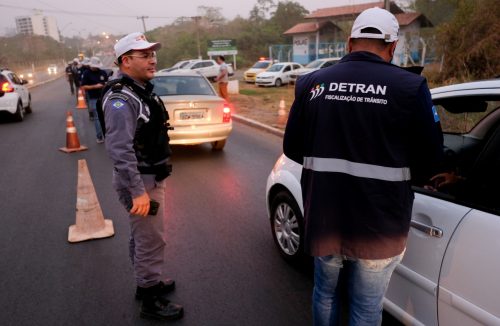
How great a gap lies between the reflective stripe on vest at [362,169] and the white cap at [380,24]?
0.56 m

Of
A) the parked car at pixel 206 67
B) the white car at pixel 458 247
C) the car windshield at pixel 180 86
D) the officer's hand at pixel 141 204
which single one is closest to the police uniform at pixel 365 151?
the white car at pixel 458 247

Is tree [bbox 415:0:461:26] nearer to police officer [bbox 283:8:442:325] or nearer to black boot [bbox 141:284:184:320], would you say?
black boot [bbox 141:284:184:320]

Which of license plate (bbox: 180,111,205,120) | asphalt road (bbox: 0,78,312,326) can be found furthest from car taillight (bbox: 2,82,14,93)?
license plate (bbox: 180,111,205,120)

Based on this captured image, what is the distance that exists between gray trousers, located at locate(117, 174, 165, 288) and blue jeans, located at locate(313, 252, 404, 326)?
1246 mm

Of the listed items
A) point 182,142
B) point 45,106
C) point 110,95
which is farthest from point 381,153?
point 45,106

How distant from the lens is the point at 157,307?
2.96 meters

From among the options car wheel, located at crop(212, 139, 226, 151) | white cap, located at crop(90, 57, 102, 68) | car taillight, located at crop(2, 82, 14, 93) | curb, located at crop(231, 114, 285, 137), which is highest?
white cap, located at crop(90, 57, 102, 68)

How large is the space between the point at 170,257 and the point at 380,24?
293cm

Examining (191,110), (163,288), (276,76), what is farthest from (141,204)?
(276,76)

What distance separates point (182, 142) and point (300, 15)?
7330 centimetres

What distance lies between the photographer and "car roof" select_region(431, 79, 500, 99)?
6.91 ft

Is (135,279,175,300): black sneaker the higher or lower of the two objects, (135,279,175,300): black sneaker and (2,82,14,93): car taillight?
the lower

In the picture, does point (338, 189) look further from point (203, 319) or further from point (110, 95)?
point (203, 319)

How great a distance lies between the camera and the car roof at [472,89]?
6.91 ft
